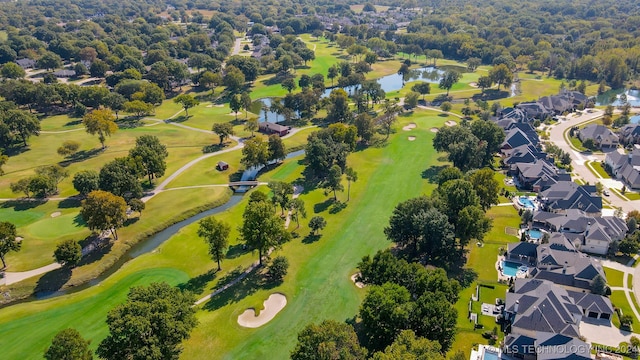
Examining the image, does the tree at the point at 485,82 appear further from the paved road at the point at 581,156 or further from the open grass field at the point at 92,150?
the open grass field at the point at 92,150

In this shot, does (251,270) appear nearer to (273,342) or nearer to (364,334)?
(273,342)

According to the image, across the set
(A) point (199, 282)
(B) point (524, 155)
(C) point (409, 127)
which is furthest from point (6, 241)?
(B) point (524, 155)

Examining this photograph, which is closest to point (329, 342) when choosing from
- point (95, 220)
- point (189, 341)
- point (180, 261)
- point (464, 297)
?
point (189, 341)

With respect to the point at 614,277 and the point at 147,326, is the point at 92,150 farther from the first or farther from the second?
the point at 614,277

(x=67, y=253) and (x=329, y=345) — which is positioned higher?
(x=329, y=345)

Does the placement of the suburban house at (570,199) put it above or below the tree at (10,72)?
below

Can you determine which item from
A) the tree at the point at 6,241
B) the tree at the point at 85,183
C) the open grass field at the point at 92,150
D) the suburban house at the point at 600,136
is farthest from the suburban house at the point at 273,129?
the suburban house at the point at 600,136

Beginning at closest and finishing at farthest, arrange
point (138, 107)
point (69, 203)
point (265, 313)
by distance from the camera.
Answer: point (265, 313), point (69, 203), point (138, 107)
